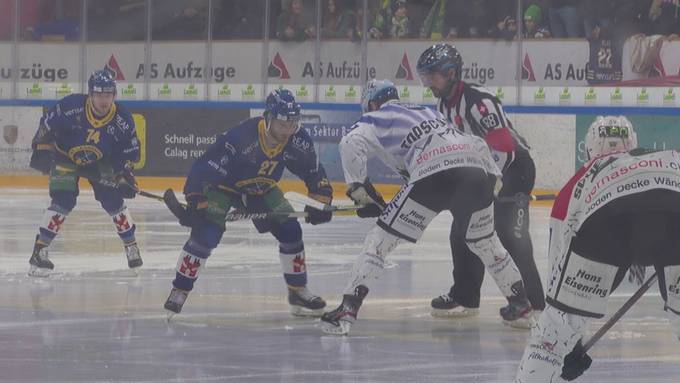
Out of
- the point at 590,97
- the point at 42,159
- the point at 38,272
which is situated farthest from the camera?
the point at 590,97

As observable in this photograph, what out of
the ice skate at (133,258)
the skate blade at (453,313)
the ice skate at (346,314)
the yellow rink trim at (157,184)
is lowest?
the yellow rink trim at (157,184)

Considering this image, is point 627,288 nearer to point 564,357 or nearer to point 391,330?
point 391,330

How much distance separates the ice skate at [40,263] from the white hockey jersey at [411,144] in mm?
2771

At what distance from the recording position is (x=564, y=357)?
464 cm

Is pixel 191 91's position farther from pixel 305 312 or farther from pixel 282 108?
pixel 282 108

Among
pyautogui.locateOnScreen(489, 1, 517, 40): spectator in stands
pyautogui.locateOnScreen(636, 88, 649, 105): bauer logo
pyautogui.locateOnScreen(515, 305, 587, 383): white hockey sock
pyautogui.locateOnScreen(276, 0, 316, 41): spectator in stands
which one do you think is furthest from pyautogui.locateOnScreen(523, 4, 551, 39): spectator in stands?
pyautogui.locateOnScreen(515, 305, 587, 383): white hockey sock

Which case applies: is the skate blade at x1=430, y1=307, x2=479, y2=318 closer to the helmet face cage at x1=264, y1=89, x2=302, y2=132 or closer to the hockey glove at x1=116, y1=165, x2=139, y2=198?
the helmet face cage at x1=264, y1=89, x2=302, y2=132

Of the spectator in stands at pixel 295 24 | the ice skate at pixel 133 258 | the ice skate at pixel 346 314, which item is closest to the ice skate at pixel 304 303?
the ice skate at pixel 346 314

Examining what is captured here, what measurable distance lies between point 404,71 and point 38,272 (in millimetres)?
8118

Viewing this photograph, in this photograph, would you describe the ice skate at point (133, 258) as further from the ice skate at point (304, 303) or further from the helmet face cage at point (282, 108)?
the helmet face cage at point (282, 108)

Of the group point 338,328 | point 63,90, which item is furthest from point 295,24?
point 338,328

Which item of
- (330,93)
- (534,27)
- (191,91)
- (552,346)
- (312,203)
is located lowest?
(191,91)

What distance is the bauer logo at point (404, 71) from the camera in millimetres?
16172

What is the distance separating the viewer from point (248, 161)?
274 inches
